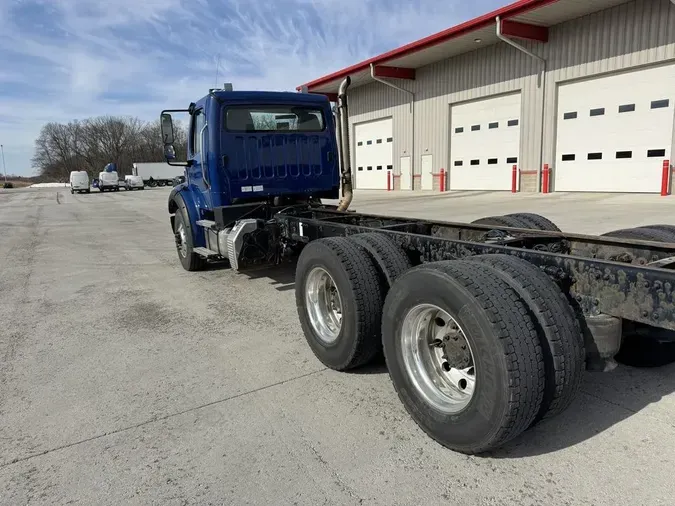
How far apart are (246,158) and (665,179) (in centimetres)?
1473

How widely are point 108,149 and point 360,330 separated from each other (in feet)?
377

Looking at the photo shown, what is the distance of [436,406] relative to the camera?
2697 mm

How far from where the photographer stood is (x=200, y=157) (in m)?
6.67

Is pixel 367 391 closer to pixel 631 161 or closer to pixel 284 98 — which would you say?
pixel 284 98

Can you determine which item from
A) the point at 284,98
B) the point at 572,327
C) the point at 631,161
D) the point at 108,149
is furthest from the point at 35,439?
the point at 108,149

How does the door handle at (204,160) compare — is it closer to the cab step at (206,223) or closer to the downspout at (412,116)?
the cab step at (206,223)

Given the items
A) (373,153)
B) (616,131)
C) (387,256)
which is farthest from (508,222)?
(373,153)

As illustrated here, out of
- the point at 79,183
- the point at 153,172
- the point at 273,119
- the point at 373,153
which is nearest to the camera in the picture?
the point at 273,119

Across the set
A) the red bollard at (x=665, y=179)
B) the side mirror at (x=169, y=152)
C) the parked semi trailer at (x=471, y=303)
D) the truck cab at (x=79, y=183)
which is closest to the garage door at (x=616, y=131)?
the red bollard at (x=665, y=179)

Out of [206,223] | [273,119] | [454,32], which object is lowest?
[206,223]

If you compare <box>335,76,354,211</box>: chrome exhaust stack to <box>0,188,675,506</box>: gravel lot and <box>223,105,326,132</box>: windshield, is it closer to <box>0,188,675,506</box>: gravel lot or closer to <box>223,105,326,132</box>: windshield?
<box>223,105,326,132</box>: windshield

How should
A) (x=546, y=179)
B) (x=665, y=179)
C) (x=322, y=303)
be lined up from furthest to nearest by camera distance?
(x=546, y=179), (x=665, y=179), (x=322, y=303)

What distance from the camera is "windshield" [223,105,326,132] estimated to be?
6.32 metres

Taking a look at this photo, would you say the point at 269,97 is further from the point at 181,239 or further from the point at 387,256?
the point at 387,256
